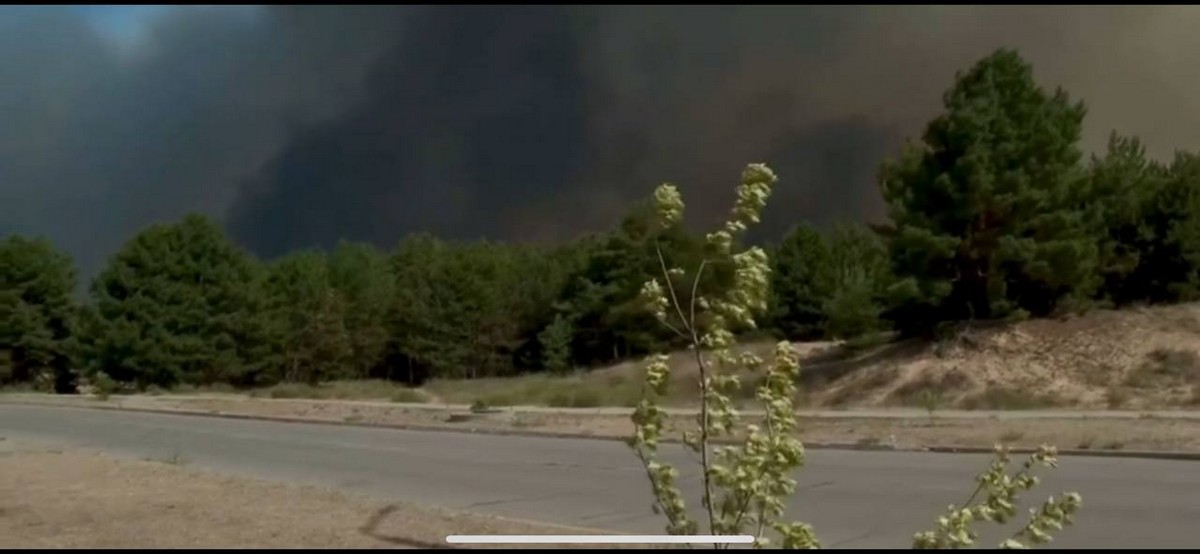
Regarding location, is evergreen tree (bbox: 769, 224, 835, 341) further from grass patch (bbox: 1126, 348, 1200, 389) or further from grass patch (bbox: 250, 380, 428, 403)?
grass patch (bbox: 1126, 348, 1200, 389)

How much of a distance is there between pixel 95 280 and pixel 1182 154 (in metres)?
55.2

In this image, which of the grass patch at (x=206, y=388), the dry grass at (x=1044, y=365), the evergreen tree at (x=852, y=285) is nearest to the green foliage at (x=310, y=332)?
the grass patch at (x=206, y=388)

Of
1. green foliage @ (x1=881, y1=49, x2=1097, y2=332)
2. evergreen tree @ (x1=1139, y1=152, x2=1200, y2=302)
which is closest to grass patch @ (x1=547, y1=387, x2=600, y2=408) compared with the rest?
green foliage @ (x1=881, y1=49, x2=1097, y2=332)

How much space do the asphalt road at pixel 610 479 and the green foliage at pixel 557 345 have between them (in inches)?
1795

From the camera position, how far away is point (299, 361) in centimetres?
7469

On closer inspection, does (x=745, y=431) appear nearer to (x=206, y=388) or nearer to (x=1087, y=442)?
(x=1087, y=442)

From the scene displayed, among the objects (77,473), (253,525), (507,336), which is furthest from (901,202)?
(507,336)

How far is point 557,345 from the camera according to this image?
238 ft

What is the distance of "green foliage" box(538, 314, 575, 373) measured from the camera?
71.4 meters

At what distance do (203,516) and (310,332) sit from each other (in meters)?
65.6

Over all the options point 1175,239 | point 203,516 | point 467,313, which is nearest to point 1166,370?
point 1175,239

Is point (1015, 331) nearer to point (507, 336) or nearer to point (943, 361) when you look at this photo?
point (943, 361)

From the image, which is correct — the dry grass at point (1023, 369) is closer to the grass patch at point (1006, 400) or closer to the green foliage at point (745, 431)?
the grass patch at point (1006, 400)

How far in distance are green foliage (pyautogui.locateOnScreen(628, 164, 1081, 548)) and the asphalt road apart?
274 centimetres
